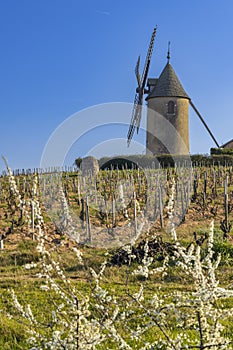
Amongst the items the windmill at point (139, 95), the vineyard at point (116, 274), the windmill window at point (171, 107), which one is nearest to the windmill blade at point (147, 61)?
the windmill at point (139, 95)

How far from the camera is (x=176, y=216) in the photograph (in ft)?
43.4

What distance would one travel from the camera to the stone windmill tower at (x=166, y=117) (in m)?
32.4

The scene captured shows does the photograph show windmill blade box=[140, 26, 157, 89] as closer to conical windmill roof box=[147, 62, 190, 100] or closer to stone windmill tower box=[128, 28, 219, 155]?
stone windmill tower box=[128, 28, 219, 155]

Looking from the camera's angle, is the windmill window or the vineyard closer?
the vineyard

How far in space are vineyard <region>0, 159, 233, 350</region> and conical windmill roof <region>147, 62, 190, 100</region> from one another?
567 inches

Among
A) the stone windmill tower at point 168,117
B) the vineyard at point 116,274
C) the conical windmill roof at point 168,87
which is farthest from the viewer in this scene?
the conical windmill roof at point 168,87

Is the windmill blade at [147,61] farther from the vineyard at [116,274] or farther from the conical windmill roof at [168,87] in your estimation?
the vineyard at [116,274]

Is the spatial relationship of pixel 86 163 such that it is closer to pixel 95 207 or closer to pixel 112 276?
pixel 95 207

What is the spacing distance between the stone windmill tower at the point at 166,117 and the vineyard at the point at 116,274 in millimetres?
12992

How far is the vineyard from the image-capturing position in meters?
3.04

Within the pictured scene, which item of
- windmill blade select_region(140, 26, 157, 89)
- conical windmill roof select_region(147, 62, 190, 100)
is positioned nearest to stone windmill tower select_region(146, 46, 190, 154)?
conical windmill roof select_region(147, 62, 190, 100)

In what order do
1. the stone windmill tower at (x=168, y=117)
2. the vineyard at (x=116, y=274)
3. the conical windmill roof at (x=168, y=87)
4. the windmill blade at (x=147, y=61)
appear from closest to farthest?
the vineyard at (x=116, y=274)
the stone windmill tower at (x=168, y=117)
the conical windmill roof at (x=168, y=87)
the windmill blade at (x=147, y=61)

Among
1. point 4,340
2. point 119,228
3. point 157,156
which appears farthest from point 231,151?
point 4,340

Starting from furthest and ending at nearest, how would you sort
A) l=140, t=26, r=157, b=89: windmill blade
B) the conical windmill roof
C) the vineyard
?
l=140, t=26, r=157, b=89: windmill blade
the conical windmill roof
the vineyard
